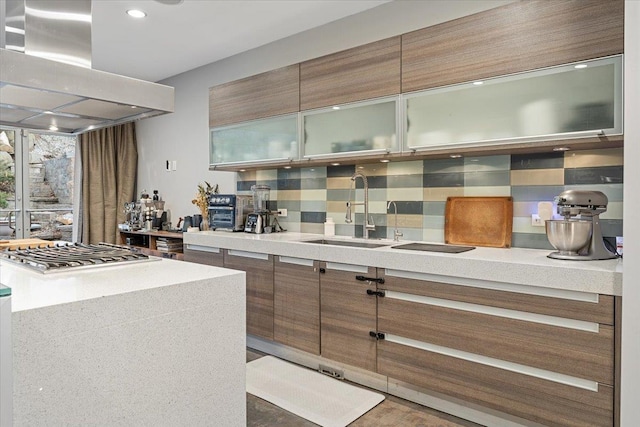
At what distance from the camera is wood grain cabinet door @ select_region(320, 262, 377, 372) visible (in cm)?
263

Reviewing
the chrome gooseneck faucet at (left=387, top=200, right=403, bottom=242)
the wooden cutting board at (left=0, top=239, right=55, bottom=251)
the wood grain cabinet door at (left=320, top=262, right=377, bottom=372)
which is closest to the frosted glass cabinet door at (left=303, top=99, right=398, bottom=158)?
the chrome gooseneck faucet at (left=387, top=200, right=403, bottom=242)

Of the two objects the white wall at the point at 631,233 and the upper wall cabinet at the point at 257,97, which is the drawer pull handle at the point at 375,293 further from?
the upper wall cabinet at the point at 257,97

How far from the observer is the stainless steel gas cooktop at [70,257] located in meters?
1.81

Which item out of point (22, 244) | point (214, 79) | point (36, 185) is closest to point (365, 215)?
point (22, 244)

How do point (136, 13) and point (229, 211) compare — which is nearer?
point (136, 13)

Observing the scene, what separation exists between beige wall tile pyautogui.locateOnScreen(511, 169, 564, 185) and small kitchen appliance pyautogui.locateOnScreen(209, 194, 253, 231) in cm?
231

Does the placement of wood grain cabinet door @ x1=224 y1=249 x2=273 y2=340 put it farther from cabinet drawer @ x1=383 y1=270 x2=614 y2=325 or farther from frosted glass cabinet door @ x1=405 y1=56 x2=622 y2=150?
frosted glass cabinet door @ x1=405 y1=56 x2=622 y2=150

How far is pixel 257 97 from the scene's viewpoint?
362 cm

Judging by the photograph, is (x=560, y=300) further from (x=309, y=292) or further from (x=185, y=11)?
(x=185, y=11)

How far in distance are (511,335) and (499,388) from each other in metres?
0.28

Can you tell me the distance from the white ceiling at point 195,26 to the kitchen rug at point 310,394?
2.70 m

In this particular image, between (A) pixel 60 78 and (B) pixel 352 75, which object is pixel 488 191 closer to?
(B) pixel 352 75

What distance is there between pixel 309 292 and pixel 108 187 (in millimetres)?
3904

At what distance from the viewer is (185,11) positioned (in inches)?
133
